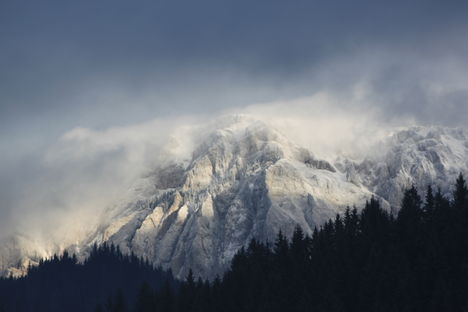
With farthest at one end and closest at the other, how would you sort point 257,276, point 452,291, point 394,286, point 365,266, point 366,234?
1. point 257,276
2. point 366,234
3. point 365,266
4. point 394,286
5. point 452,291

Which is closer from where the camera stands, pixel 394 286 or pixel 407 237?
pixel 394 286

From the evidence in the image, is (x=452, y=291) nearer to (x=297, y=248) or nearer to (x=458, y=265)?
(x=458, y=265)

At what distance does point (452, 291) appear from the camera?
120 meters

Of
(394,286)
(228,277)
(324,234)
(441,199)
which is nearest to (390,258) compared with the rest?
(394,286)

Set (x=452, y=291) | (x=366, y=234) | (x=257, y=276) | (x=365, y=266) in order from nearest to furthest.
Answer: (x=452, y=291) → (x=365, y=266) → (x=366, y=234) → (x=257, y=276)

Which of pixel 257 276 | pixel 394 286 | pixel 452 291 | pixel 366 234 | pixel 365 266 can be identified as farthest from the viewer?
pixel 257 276

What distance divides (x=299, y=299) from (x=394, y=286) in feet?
64.8

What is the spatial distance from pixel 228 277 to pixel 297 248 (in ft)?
52.4

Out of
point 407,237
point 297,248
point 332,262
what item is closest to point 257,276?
point 297,248

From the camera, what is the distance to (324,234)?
16138 cm

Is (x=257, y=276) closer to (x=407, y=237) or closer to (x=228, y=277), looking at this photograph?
(x=228, y=277)

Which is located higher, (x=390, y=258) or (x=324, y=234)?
(x=324, y=234)

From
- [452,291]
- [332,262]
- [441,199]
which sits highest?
[441,199]

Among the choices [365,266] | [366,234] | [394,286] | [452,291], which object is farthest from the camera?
[366,234]
